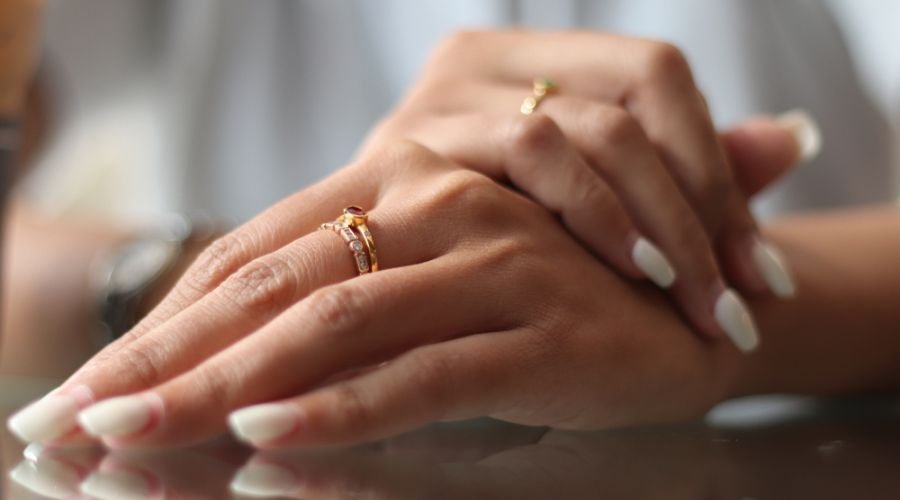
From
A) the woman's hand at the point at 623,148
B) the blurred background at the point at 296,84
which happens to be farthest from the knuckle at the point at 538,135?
the blurred background at the point at 296,84

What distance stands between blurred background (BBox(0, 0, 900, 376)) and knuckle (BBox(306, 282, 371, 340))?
2.89 feet

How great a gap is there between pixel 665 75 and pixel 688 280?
5.2 inches

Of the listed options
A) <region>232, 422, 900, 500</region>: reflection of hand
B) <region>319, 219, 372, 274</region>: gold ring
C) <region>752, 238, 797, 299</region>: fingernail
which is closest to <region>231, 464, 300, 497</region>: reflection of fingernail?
<region>232, 422, 900, 500</region>: reflection of hand

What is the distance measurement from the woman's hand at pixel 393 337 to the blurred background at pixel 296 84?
0.79 m

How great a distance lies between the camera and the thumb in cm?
65

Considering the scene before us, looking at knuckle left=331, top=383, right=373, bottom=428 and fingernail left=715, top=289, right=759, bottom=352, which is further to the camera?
fingernail left=715, top=289, right=759, bottom=352

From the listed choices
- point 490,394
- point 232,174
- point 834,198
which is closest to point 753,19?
point 834,198

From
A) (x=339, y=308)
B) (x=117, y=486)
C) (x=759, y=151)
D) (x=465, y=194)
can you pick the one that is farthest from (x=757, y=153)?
(x=117, y=486)

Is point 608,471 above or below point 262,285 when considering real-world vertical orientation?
below

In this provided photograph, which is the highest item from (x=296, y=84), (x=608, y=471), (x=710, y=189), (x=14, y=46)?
(x=296, y=84)

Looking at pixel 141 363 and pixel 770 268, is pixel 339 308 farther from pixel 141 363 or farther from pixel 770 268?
pixel 770 268

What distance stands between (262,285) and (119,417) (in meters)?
0.10

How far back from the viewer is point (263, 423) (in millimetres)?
372

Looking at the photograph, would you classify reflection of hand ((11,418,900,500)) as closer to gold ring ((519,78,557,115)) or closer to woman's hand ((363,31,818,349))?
woman's hand ((363,31,818,349))
